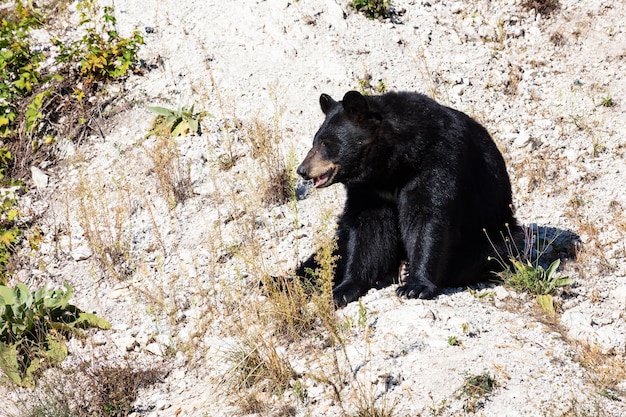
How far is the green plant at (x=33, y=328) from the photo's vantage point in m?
5.77

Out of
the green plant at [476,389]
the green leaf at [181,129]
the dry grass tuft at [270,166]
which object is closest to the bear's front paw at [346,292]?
the green plant at [476,389]

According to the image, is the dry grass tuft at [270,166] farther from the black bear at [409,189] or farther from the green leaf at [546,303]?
the green leaf at [546,303]

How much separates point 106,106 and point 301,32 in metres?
2.57

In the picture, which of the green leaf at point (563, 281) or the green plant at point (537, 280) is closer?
the green plant at point (537, 280)

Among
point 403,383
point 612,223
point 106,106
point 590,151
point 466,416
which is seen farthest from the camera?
point 106,106

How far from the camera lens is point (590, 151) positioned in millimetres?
8125

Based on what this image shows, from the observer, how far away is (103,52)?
941 centimetres

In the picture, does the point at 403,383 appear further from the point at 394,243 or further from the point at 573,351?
the point at 394,243

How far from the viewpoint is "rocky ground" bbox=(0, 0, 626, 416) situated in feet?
15.1

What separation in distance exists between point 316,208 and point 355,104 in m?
1.90

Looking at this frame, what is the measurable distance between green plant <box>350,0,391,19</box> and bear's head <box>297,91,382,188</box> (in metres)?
4.33

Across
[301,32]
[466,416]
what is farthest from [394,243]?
[301,32]

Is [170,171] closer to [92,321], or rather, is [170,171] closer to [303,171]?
[92,321]

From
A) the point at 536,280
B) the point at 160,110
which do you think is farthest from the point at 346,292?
the point at 160,110
